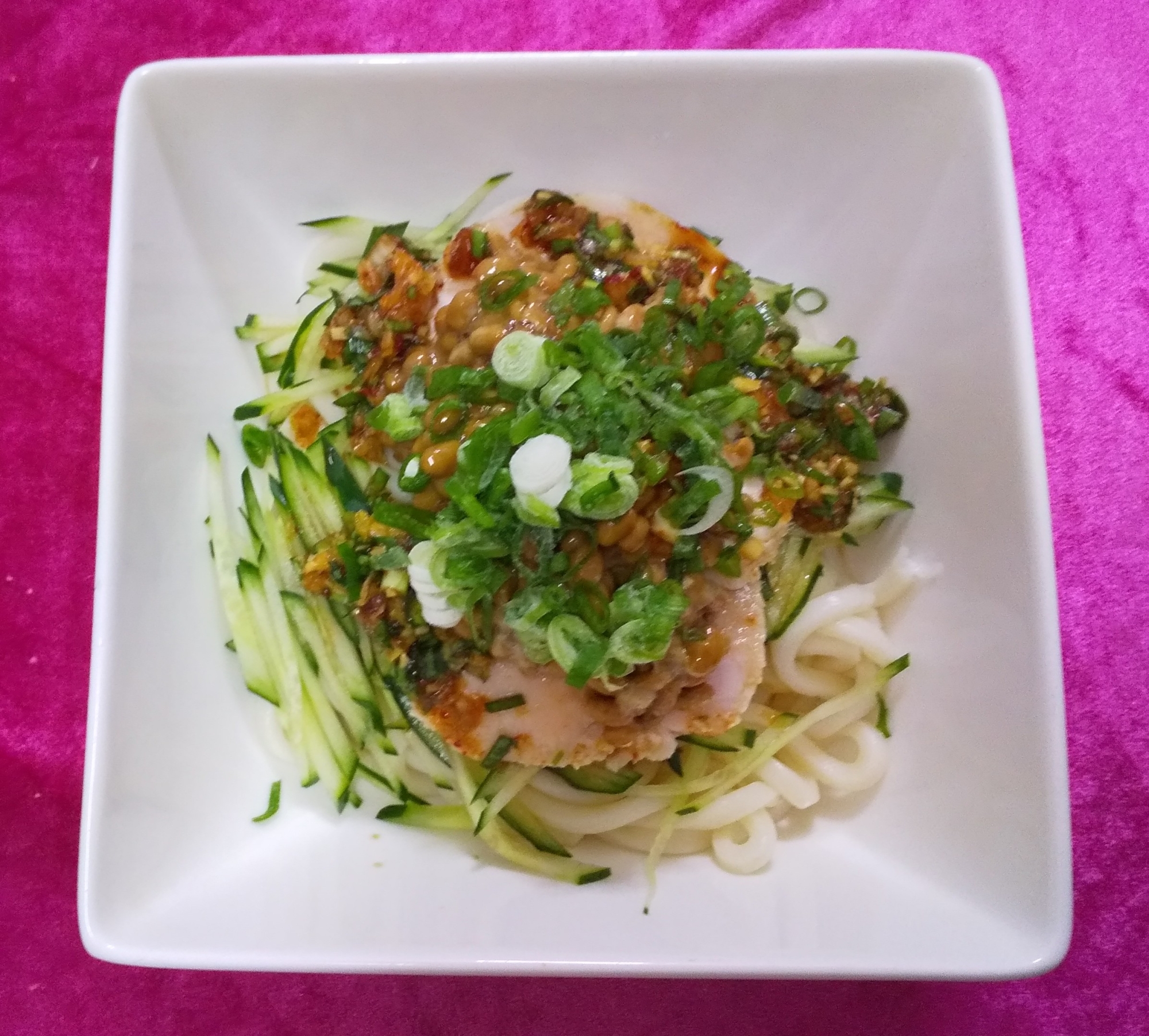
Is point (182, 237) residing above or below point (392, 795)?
above

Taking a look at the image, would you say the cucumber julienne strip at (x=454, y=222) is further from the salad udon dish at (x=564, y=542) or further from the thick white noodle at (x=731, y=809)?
the thick white noodle at (x=731, y=809)

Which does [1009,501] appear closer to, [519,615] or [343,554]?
[519,615]

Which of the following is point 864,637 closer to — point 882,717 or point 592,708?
point 882,717

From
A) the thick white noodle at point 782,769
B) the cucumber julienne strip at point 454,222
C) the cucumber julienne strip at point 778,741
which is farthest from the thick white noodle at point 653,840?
the cucumber julienne strip at point 454,222

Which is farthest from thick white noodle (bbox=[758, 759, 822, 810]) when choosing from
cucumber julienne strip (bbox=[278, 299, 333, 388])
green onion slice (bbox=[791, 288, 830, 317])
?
cucumber julienne strip (bbox=[278, 299, 333, 388])

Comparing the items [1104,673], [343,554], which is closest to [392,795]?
[343,554]

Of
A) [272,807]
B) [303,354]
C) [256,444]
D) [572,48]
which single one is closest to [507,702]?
[272,807]

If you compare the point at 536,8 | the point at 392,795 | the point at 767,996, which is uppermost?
the point at 536,8
